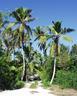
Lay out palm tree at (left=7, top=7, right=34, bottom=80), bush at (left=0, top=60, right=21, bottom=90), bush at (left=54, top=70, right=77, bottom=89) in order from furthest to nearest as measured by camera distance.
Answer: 1. palm tree at (left=7, top=7, right=34, bottom=80)
2. bush at (left=54, top=70, right=77, bottom=89)
3. bush at (left=0, top=60, right=21, bottom=90)

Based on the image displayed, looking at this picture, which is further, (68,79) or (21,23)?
(21,23)

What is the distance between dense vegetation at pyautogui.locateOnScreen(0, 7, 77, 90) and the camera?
41.8 m

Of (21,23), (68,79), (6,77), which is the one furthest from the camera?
(21,23)

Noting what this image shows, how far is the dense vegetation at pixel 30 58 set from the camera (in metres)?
41.8

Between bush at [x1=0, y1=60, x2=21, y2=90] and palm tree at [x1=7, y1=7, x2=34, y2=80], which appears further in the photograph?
palm tree at [x1=7, y1=7, x2=34, y2=80]

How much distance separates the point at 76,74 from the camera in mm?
40938

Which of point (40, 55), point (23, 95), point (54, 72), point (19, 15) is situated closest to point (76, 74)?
point (54, 72)

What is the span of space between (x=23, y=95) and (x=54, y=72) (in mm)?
15656

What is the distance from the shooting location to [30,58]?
55969 millimetres

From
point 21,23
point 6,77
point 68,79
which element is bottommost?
point 68,79

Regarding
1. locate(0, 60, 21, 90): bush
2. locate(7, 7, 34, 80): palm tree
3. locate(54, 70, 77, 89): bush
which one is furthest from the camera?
locate(7, 7, 34, 80): palm tree

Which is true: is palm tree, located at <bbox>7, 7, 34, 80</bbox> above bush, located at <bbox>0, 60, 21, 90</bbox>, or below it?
above

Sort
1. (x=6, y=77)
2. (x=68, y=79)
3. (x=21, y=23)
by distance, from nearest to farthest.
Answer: (x=6, y=77) → (x=68, y=79) → (x=21, y=23)

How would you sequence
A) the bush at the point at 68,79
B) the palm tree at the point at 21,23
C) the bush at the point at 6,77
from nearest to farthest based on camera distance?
the bush at the point at 6,77, the bush at the point at 68,79, the palm tree at the point at 21,23
